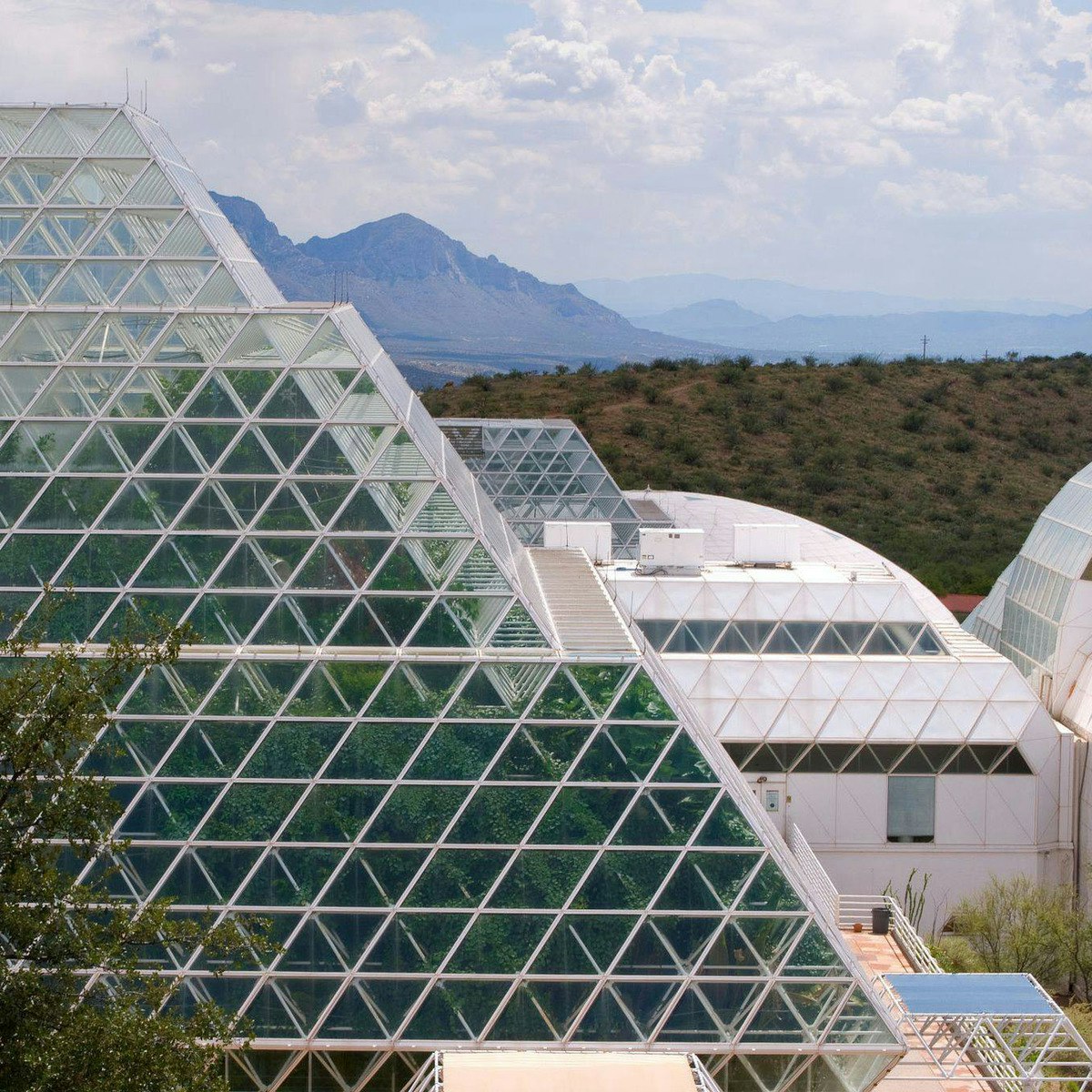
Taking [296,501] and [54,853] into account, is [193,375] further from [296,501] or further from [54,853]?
[54,853]

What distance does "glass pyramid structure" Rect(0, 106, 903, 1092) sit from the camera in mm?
20844

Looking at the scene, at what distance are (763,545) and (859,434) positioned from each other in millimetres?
55303

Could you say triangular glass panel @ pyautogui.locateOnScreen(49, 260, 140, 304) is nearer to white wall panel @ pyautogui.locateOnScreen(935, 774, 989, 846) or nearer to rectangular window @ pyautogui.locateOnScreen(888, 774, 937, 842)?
rectangular window @ pyautogui.locateOnScreen(888, 774, 937, 842)

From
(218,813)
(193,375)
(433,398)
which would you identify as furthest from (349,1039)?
(433,398)

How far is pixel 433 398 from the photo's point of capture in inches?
3784

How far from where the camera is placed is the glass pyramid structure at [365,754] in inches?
821

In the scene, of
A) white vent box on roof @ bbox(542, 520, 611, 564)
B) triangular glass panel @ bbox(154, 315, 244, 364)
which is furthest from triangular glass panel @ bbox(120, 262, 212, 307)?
white vent box on roof @ bbox(542, 520, 611, 564)

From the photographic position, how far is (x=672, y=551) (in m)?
36.9

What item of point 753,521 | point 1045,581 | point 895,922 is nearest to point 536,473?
point 753,521

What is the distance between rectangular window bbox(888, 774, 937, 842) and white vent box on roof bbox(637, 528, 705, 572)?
7.69 m

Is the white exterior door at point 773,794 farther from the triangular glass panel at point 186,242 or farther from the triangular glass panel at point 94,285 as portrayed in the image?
the triangular glass panel at point 94,285

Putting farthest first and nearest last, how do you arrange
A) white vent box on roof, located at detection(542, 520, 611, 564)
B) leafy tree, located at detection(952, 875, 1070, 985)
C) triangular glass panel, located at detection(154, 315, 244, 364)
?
white vent box on roof, located at detection(542, 520, 611, 564) → leafy tree, located at detection(952, 875, 1070, 985) → triangular glass panel, located at detection(154, 315, 244, 364)

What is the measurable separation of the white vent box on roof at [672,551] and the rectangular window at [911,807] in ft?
25.2

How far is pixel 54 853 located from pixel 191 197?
425 inches
